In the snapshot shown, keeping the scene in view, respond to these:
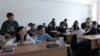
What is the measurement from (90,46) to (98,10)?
236 inches

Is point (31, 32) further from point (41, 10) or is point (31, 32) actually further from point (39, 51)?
point (41, 10)

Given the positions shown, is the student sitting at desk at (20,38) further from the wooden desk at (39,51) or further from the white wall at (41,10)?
the white wall at (41,10)

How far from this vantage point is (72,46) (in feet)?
13.6

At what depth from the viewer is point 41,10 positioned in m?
7.65

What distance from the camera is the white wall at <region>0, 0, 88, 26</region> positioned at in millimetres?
6716

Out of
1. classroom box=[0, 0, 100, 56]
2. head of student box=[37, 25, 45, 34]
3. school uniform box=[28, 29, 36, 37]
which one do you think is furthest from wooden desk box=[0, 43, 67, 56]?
school uniform box=[28, 29, 36, 37]

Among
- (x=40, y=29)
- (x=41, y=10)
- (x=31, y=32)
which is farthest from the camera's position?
(x=41, y=10)

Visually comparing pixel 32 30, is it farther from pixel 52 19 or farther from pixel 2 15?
pixel 52 19

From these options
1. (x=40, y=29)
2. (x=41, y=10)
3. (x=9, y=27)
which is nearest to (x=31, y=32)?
(x=9, y=27)

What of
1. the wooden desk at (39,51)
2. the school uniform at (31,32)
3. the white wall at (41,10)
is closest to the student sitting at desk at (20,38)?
the wooden desk at (39,51)

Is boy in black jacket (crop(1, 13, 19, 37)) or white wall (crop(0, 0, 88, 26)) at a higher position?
white wall (crop(0, 0, 88, 26))

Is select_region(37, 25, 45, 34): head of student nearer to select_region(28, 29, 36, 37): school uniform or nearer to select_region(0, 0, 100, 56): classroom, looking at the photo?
select_region(0, 0, 100, 56): classroom

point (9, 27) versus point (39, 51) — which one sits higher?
point (9, 27)

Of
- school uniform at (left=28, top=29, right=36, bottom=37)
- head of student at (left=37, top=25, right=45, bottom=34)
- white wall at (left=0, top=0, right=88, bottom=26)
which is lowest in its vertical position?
school uniform at (left=28, top=29, right=36, bottom=37)
